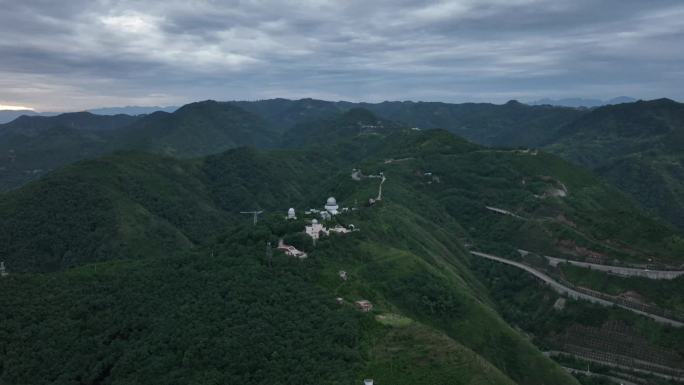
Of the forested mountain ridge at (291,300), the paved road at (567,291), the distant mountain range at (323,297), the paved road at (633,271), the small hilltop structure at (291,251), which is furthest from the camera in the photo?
the paved road at (633,271)

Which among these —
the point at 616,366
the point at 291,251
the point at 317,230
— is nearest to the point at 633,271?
the point at 616,366

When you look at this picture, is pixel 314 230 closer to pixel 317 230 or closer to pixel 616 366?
pixel 317 230

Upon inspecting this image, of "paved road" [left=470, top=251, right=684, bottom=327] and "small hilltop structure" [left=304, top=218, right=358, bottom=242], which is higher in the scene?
"small hilltop structure" [left=304, top=218, right=358, bottom=242]

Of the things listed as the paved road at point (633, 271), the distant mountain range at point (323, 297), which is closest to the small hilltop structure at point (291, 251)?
the distant mountain range at point (323, 297)

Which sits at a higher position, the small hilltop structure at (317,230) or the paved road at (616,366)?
the small hilltop structure at (317,230)

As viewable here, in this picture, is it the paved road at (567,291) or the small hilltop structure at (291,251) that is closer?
the small hilltop structure at (291,251)

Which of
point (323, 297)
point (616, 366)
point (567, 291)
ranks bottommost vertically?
point (616, 366)

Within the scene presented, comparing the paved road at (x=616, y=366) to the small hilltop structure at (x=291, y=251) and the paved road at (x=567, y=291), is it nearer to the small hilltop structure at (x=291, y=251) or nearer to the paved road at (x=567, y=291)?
the paved road at (x=567, y=291)

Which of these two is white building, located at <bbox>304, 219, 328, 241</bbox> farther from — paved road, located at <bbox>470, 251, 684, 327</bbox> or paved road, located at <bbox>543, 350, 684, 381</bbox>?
paved road, located at <bbox>470, 251, 684, 327</bbox>

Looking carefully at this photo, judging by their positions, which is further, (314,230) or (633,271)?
(633,271)

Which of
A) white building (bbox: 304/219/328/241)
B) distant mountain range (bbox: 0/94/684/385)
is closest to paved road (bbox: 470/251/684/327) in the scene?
distant mountain range (bbox: 0/94/684/385)

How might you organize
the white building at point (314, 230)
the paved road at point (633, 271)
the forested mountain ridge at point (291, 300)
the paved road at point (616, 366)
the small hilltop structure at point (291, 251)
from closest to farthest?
the forested mountain ridge at point (291, 300)
the small hilltop structure at point (291, 251)
the paved road at point (616, 366)
the white building at point (314, 230)
the paved road at point (633, 271)

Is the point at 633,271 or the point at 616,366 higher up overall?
the point at 633,271

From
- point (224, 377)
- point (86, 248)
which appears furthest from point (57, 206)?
point (224, 377)
